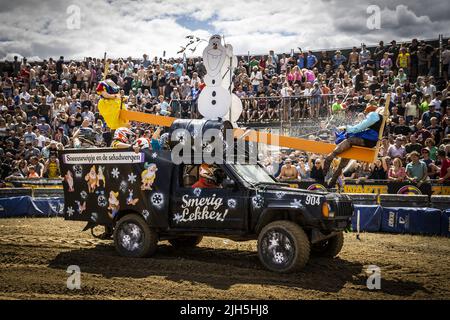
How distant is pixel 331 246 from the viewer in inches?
358

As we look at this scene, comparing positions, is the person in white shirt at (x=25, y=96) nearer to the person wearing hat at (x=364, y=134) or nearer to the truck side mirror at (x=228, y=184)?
the truck side mirror at (x=228, y=184)

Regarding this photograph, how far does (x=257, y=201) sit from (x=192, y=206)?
121 centimetres

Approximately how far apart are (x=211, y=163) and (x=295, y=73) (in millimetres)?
11541

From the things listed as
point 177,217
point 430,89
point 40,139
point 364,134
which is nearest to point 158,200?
point 177,217

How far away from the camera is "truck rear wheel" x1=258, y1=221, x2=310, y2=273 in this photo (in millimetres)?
7789

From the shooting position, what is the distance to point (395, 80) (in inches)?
698

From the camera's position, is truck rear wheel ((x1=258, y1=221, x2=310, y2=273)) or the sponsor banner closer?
truck rear wheel ((x1=258, y1=221, x2=310, y2=273))

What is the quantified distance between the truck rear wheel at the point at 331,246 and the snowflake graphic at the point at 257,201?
1.75 meters

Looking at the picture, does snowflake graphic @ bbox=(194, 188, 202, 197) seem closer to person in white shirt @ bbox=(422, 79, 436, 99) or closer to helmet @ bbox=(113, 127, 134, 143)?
helmet @ bbox=(113, 127, 134, 143)

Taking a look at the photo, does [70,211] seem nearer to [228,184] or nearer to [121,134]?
[121,134]

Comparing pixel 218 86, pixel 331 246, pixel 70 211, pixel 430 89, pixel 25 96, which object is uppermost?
pixel 25 96

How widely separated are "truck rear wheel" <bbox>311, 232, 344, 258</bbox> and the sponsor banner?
3.67 metres

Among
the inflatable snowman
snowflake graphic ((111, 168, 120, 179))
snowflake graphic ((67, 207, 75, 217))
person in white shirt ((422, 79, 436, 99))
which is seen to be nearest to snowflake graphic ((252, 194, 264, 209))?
the inflatable snowman

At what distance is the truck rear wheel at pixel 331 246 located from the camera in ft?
29.7
